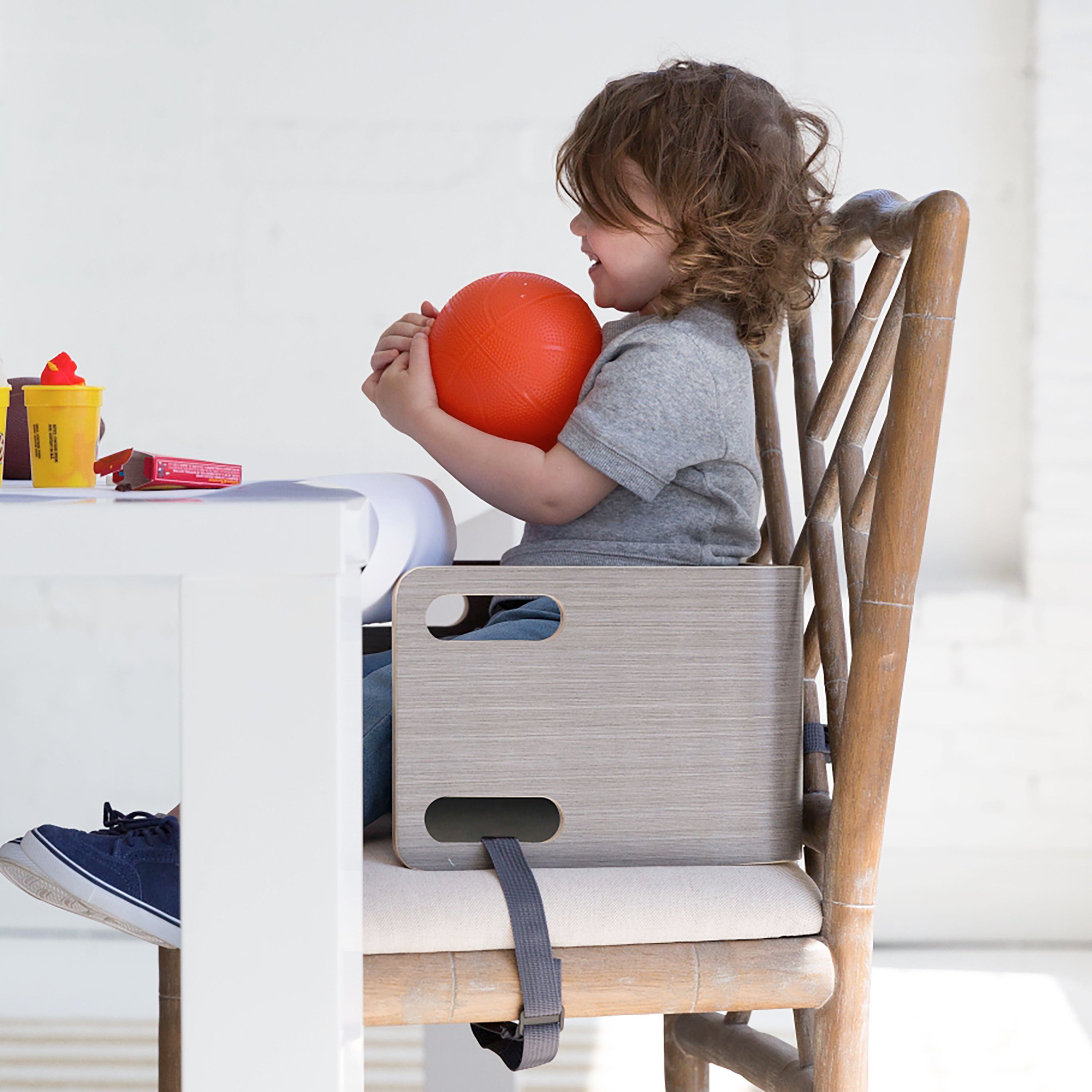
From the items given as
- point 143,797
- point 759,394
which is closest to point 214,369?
point 143,797

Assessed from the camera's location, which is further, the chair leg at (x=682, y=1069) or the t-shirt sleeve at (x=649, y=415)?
the chair leg at (x=682, y=1069)

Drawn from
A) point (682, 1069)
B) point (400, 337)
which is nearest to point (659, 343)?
point (400, 337)

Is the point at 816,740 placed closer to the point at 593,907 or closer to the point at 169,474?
the point at 593,907

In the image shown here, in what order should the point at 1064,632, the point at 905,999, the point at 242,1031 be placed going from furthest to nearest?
the point at 1064,632 < the point at 905,999 < the point at 242,1031

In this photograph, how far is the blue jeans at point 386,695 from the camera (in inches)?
35.6

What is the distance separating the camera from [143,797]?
2107mm

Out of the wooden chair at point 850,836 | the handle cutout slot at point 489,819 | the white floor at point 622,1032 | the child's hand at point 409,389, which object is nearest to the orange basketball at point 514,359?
the child's hand at point 409,389

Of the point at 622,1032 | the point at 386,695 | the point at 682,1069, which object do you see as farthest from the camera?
the point at 622,1032

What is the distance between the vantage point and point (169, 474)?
0.79 metres

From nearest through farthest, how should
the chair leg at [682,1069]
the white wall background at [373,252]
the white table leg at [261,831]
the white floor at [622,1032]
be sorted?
the white table leg at [261,831]
the chair leg at [682,1069]
the white floor at [622,1032]
the white wall background at [373,252]

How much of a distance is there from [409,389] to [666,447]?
0.26 m

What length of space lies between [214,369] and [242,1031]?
1746 mm

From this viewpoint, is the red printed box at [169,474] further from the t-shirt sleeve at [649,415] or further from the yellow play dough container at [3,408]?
the t-shirt sleeve at [649,415]

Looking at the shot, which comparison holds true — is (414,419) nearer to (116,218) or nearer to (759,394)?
(759,394)
